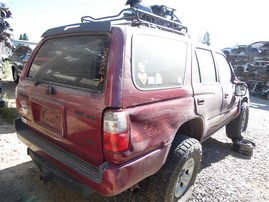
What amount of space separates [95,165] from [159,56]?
117cm

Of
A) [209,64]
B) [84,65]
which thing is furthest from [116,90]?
[209,64]

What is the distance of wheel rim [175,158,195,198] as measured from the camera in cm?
247

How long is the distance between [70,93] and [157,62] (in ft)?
2.83

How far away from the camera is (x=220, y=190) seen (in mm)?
2998

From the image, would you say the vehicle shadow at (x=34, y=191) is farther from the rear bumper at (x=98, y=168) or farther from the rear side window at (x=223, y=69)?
the rear side window at (x=223, y=69)

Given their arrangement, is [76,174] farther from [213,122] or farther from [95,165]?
[213,122]

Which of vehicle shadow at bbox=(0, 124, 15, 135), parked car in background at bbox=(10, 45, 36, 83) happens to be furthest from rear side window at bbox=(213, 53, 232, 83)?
parked car in background at bbox=(10, 45, 36, 83)

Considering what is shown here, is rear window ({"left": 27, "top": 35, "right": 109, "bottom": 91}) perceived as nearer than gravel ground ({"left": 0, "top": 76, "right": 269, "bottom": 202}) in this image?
Yes

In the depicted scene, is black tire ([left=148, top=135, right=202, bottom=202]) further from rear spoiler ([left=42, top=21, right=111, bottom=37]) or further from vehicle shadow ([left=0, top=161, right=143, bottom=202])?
rear spoiler ([left=42, top=21, right=111, bottom=37])

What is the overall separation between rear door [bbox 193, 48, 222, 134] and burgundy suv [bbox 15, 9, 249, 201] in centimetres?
3

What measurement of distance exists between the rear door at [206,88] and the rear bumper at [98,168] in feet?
3.05

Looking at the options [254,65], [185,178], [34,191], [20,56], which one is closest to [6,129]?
[34,191]

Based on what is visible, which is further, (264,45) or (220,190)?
(264,45)

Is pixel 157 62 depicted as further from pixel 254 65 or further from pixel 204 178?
pixel 254 65
